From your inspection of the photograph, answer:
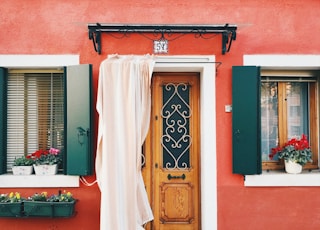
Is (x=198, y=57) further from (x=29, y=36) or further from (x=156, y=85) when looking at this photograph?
(x=29, y=36)

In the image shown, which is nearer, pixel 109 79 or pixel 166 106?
pixel 109 79

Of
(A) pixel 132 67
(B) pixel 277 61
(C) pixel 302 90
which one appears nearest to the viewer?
(A) pixel 132 67

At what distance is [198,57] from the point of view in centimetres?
477

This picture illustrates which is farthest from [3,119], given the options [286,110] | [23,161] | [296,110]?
[296,110]

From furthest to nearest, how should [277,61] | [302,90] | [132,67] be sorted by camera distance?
1. [302,90]
2. [277,61]
3. [132,67]

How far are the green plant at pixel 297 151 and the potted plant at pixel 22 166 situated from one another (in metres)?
3.79

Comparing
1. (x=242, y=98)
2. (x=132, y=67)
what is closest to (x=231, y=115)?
(x=242, y=98)

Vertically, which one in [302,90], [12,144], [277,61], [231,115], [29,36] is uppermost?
[29,36]

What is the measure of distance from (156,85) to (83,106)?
1199 mm

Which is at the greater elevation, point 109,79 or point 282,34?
point 282,34

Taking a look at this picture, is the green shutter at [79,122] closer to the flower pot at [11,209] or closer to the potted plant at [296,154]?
the flower pot at [11,209]

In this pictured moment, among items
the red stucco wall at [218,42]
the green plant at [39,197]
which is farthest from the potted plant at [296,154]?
the green plant at [39,197]

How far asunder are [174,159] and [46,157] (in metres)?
1.95

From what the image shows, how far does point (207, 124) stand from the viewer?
474 cm
